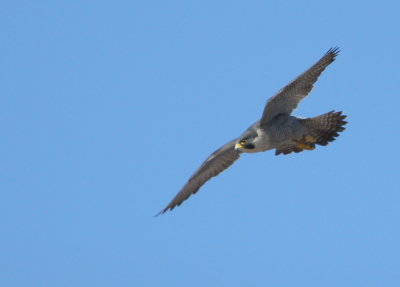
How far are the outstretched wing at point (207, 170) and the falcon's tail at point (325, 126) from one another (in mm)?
1790

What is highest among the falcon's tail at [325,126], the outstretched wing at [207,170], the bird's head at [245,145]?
the outstretched wing at [207,170]

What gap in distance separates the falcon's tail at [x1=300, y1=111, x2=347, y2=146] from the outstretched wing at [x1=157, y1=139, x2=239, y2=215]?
5.87 ft

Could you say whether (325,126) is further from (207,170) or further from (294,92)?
(207,170)

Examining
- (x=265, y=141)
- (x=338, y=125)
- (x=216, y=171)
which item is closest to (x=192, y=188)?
(x=216, y=171)

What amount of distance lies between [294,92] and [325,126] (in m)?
0.83

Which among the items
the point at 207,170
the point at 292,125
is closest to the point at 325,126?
the point at 292,125

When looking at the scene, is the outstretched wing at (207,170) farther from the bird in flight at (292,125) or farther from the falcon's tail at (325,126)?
the falcon's tail at (325,126)

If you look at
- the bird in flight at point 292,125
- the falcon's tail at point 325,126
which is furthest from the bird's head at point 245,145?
the falcon's tail at point 325,126

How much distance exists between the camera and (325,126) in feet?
47.2

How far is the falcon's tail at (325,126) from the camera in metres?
14.3

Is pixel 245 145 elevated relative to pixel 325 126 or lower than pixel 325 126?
elevated

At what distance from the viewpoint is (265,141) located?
14320 millimetres

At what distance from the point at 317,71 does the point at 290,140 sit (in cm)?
130

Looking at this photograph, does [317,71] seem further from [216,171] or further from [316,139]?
[216,171]
